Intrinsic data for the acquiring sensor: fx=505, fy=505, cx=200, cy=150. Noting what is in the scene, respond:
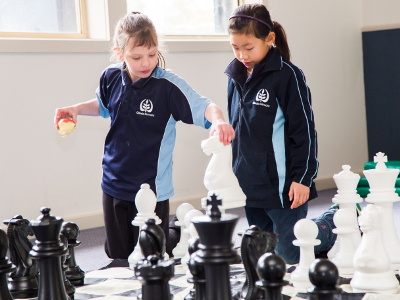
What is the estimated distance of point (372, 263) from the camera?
0.91 metres

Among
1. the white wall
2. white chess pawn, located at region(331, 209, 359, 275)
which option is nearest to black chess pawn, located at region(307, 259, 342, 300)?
white chess pawn, located at region(331, 209, 359, 275)

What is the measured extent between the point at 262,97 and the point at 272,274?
3.24 feet

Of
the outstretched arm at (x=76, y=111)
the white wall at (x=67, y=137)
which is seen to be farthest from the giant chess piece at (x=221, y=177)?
the white wall at (x=67, y=137)

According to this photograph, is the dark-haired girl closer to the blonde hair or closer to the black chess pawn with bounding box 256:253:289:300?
the blonde hair

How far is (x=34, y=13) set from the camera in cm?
283

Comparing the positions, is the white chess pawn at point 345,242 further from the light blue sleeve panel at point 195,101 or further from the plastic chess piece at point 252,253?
the light blue sleeve panel at point 195,101

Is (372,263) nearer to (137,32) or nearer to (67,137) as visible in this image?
(137,32)

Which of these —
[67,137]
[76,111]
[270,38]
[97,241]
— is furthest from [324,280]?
[67,137]

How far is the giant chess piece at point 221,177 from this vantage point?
3.63ft

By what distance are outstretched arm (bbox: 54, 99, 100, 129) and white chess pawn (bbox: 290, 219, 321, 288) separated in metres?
0.92

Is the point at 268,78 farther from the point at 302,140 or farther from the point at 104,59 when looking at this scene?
the point at 104,59

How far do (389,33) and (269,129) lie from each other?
3.15 meters

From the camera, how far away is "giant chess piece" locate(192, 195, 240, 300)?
663 millimetres

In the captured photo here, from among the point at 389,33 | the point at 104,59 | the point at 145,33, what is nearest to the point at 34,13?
the point at 104,59
